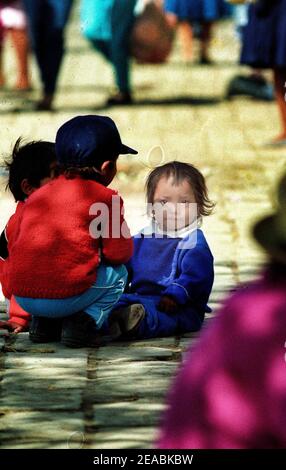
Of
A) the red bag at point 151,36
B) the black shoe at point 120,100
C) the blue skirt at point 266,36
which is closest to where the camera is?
the blue skirt at point 266,36

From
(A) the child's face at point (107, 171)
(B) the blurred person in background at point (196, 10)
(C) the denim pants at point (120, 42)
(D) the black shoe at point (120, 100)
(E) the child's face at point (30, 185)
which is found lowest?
(D) the black shoe at point (120, 100)

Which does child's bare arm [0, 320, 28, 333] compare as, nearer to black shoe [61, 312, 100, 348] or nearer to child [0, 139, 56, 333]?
child [0, 139, 56, 333]

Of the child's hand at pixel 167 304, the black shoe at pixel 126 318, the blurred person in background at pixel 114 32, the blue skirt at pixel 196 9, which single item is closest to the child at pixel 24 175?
the black shoe at pixel 126 318

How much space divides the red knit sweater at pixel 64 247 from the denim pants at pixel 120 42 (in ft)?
23.4

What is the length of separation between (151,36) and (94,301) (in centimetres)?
861

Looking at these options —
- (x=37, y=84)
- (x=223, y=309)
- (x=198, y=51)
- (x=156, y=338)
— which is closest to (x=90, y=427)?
(x=156, y=338)

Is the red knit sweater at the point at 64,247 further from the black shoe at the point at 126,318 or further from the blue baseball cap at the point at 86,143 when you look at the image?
the black shoe at the point at 126,318

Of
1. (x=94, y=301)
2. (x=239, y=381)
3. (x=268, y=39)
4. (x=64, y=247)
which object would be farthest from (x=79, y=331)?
(x=268, y=39)

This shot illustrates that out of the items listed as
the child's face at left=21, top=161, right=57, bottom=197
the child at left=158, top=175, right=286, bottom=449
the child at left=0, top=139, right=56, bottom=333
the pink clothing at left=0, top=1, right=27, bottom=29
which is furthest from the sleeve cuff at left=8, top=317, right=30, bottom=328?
the pink clothing at left=0, top=1, right=27, bottom=29

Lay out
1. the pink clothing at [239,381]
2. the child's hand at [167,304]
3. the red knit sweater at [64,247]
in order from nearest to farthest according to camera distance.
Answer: the pink clothing at [239,381] < the red knit sweater at [64,247] < the child's hand at [167,304]

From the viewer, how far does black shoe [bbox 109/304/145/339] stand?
16.6 ft

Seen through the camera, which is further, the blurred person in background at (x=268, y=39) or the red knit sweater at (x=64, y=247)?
the blurred person in background at (x=268, y=39)

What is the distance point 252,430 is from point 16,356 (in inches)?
119

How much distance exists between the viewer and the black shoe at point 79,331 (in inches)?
194
